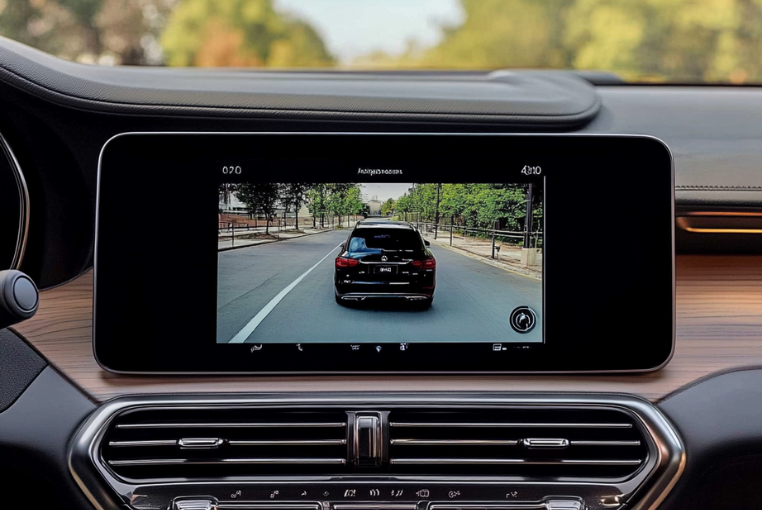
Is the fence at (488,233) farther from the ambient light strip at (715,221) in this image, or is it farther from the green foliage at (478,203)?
the ambient light strip at (715,221)

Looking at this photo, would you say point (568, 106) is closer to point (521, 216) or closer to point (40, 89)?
point (521, 216)

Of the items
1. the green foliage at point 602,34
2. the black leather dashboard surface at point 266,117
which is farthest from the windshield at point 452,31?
the black leather dashboard surface at point 266,117

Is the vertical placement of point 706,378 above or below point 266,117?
below

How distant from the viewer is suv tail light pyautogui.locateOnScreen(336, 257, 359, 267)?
1825 millimetres

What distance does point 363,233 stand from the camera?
6.02ft

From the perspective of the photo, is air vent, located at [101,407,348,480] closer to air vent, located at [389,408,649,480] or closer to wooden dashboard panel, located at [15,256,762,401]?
wooden dashboard panel, located at [15,256,762,401]

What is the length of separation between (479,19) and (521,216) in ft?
49.2

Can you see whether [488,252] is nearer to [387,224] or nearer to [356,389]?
[387,224]

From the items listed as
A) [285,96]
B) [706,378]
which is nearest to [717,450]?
[706,378]

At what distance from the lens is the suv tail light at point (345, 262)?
1825mm

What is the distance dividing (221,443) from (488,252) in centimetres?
96

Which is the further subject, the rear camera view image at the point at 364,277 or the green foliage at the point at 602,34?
the green foliage at the point at 602,34

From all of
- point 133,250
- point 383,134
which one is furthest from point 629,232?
point 133,250

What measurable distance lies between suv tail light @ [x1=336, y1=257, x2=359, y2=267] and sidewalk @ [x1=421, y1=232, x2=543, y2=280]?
23 cm
